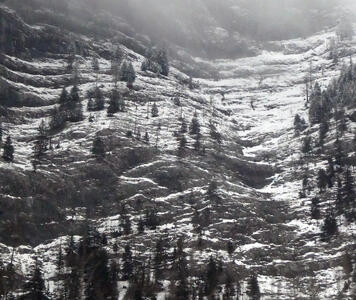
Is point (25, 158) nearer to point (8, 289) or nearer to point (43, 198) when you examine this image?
point (43, 198)

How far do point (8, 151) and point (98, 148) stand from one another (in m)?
21.3

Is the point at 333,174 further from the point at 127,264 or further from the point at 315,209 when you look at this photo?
the point at 127,264

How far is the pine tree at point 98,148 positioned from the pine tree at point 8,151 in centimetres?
1868

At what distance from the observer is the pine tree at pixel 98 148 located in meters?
175

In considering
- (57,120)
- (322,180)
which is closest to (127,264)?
(322,180)

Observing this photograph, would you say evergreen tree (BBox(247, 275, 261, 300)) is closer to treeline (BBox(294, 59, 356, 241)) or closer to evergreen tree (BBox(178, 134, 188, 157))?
treeline (BBox(294, 59, 356, 241))

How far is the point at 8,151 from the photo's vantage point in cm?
16638

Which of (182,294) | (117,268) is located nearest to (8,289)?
(117,268)

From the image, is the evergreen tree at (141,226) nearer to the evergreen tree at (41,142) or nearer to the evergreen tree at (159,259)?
the evergreen tree at (159,259)

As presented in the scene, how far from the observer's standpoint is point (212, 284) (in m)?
136

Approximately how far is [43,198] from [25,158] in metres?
16.8

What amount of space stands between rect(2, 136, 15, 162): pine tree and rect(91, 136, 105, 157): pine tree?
736 inches

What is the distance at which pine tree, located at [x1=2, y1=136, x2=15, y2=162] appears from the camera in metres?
165

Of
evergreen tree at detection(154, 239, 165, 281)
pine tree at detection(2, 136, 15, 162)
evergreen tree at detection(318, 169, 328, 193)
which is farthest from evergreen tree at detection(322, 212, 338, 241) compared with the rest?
pine tree at detection(2, 136, 15, 162)
